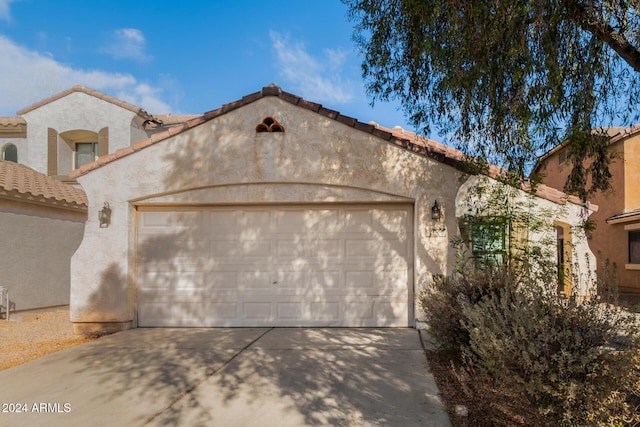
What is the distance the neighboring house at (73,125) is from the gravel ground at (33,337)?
6811mm

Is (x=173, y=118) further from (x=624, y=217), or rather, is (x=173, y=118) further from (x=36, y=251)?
(x=624, y=217)

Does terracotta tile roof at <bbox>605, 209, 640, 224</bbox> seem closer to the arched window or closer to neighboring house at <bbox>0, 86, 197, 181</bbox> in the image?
neighboring house at <bbox>0, 86, 197, 181</bbox>

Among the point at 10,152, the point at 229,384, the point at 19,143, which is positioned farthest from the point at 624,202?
the point at 10,152

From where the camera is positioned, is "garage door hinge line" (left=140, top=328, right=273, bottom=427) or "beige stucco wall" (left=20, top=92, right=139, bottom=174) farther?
"beige stucco wall" (left=20, top=92, right=139, bottom=174)

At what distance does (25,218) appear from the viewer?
1016 centimetres

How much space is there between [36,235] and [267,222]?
6.90 m

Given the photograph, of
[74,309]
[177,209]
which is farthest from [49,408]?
[177,209]

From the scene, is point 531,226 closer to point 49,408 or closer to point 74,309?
point 49,408

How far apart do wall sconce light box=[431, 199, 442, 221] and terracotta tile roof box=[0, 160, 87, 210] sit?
10.0 m

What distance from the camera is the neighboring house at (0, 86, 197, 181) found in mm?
14680

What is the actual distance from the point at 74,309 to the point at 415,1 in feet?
27.2

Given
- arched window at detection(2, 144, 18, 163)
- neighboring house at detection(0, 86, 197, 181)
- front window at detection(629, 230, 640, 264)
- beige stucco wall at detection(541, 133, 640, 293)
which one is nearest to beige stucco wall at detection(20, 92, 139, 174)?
neighboring house at detection(0, 86, 197, 181)

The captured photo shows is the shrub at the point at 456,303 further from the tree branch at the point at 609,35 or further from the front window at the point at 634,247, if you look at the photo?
the front window at the point at 634,247

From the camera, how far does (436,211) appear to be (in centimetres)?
750
